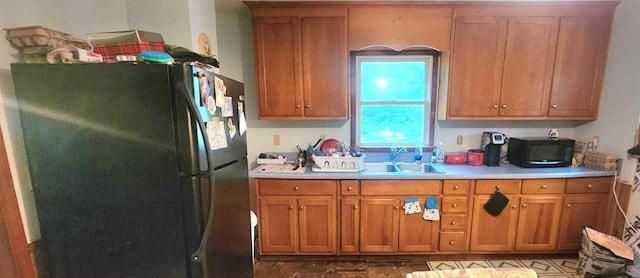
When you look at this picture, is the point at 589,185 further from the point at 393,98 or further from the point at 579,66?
the point at 393,98

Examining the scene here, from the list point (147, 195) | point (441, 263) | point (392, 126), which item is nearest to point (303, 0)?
point (392, 126)

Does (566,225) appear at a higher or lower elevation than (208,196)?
lower

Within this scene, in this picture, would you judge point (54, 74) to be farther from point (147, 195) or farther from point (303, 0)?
point (303, 0)

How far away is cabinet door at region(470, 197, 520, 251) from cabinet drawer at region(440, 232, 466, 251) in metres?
0.10

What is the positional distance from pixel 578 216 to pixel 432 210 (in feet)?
4.28

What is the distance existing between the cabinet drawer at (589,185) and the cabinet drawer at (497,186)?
0.46m

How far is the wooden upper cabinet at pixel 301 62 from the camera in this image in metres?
2.22

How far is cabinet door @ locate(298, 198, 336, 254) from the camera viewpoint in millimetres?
2238

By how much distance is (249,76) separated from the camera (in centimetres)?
259

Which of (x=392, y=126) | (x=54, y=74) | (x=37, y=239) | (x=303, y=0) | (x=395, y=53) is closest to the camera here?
(x=54, y=74)

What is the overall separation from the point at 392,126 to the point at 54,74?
2491 mm

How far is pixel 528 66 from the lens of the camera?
2.29m

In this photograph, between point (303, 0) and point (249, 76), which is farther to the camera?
point (249, 76)

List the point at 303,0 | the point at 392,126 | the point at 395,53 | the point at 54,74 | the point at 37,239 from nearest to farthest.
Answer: the point at 54,74 → the point at 37,239 → the point at 303,0 → the point at 395,53 → the point at 392,126
